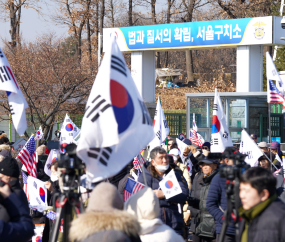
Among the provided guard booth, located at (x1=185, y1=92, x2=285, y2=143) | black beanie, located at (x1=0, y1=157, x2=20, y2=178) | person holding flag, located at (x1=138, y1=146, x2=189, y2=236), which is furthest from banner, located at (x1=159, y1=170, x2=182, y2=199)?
guard booth, located at (x1=185, y1=92, x2=285, y2=143)

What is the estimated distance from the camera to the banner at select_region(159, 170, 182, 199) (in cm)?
585

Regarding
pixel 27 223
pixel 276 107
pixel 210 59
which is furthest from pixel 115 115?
pixel 210 59

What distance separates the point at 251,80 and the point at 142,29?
522 centimetres

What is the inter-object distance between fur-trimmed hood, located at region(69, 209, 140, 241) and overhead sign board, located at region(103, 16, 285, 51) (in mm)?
16215

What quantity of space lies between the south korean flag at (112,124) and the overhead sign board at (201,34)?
15.1 m

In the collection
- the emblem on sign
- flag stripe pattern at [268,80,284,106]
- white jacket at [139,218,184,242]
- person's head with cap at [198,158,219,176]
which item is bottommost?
white jacket at [139,218,184,242]

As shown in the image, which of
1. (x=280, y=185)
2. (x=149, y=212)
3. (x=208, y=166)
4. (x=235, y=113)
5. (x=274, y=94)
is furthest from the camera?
(x=235, y=113)

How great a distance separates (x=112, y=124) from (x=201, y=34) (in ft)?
54.2

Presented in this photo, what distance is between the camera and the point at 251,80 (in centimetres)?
1930

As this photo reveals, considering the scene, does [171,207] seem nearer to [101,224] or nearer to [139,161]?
[139,161]

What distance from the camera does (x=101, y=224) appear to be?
3025mm

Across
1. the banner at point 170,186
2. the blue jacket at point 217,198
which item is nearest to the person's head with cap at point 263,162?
the blue jacket at point 217,198

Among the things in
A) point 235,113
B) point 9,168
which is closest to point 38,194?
point 9,168

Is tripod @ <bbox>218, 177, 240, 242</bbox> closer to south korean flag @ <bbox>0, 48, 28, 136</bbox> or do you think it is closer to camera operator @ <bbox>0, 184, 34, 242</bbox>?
camera operator @ <bbox>0, 184, 34, 242</bbox>
